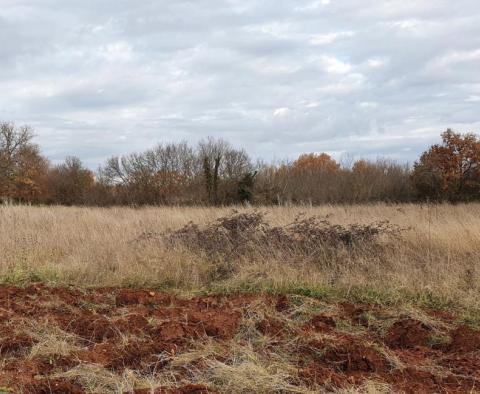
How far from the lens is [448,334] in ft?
18.1

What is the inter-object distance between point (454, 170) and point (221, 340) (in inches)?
1055

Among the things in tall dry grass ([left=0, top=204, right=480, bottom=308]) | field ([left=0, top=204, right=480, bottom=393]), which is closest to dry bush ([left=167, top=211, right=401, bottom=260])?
field ([left=0, top=204, right=480, bottom=393])

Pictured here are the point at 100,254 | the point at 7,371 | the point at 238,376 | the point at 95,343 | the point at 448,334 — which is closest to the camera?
the point at 238,376

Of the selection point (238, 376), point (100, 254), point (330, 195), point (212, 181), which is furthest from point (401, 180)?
point (238, 376)

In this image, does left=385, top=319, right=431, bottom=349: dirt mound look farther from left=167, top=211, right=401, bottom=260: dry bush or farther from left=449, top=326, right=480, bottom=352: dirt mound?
left=167, top=211, right=401, bottom=260: dry bush

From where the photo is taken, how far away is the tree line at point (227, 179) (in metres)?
29.0

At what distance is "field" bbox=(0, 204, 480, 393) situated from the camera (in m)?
4.15

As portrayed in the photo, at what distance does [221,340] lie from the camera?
5.06 metres

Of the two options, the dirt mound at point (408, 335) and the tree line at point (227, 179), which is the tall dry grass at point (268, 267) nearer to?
the dirt mound at point (408, 335)

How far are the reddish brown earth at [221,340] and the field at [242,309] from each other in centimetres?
2

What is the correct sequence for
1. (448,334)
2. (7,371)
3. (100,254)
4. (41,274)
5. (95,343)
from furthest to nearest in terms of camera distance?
(100,254), (41,274), (448,334), (95,343), (7,371)

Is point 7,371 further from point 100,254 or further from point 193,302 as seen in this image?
point 100,254

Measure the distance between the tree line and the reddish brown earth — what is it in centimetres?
2092

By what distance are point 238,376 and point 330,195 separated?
28687 mm
